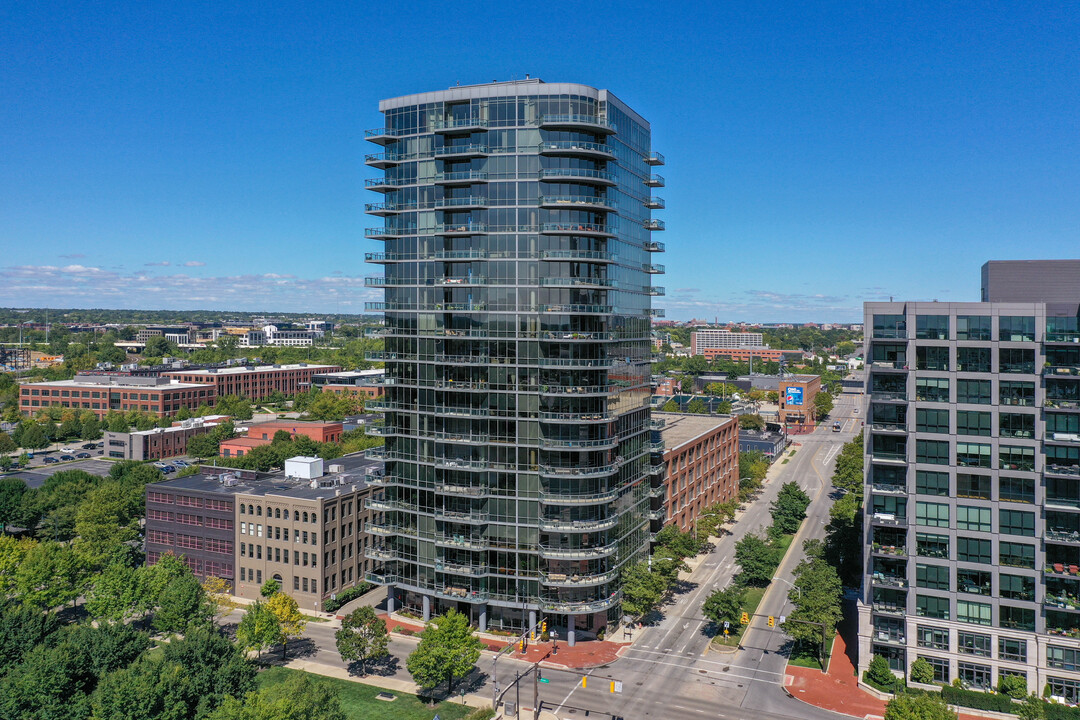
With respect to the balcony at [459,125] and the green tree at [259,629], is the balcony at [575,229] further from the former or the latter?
the green tree at [259,629]

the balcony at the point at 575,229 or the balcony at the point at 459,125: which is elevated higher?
the balcony at the point at 459,125

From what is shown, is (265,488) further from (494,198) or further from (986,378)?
(986,378)

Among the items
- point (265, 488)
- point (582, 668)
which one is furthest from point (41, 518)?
point (582, 668)

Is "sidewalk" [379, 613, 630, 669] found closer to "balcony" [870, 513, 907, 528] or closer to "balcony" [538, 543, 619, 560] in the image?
"balcony" [538, 543, 619, 560]

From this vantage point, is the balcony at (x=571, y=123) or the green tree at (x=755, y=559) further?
the green tree at (x=755, y=559)

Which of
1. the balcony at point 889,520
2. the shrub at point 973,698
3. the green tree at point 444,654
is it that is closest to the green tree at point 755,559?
the balcony at point 889,520
